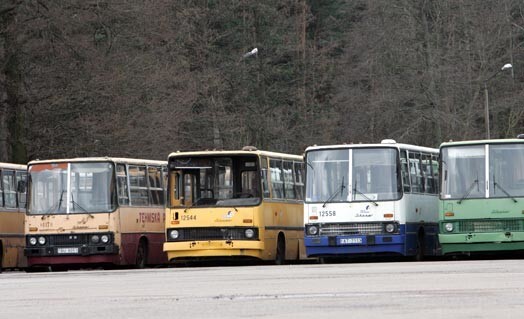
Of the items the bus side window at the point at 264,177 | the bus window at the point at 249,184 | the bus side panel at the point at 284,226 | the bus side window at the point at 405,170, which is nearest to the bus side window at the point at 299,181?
the bus side panel at the point at 284,226

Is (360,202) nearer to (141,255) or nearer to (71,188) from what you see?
(141,255)

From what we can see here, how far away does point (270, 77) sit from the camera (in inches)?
3068

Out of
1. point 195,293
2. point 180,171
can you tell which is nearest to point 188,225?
point 180,171

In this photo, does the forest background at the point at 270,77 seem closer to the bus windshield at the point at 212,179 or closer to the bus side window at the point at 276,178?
the bus side window at the point at 276,178

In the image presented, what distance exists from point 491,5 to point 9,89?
110 feet

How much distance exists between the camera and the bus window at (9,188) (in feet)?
124

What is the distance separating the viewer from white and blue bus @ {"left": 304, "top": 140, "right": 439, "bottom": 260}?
34688mm

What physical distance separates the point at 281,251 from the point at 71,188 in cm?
516

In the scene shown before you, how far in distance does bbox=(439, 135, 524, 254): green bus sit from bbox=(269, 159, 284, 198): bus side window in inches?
165

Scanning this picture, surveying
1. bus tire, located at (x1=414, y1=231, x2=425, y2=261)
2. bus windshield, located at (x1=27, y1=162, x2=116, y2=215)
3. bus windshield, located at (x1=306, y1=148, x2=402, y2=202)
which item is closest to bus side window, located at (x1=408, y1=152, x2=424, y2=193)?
bus tire, located at (x1=414, y1=231, x2=425, y2=261)

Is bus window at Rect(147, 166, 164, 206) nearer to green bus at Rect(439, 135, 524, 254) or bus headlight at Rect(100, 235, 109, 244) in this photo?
bus headlight at Rect(100, 235, 109, 244)

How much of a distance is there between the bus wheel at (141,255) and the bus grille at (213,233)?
286 centimetres

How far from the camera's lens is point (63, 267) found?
39188mm

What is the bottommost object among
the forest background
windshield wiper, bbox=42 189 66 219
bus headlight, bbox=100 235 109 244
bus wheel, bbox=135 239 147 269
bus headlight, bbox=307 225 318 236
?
bus wheel, bbox=135 239 147 269
